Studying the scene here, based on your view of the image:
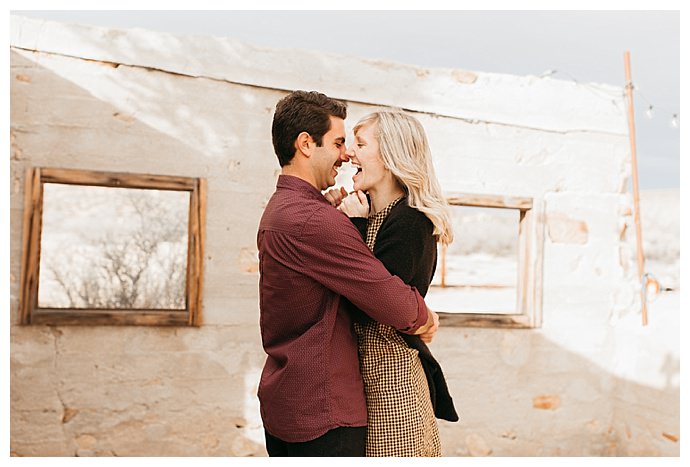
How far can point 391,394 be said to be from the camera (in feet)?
6.61

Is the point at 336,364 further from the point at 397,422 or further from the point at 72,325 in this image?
the point at 72,325

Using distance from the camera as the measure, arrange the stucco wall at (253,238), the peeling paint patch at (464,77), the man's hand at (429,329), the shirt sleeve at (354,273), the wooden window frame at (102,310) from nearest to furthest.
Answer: the shirt sleeve at (354,273)
the man's hand at (429,329)
the wooden window frame at (102,310)
the stucco wall at (253,238)
the peeling paint patch at (464,77)

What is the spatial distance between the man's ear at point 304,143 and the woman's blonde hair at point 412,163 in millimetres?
188

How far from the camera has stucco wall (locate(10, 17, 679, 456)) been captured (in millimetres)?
3855

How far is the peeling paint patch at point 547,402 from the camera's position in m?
4.77

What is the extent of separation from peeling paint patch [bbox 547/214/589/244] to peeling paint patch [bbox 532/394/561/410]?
1.06 meters

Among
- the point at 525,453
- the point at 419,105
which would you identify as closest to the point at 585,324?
the point at 525,453

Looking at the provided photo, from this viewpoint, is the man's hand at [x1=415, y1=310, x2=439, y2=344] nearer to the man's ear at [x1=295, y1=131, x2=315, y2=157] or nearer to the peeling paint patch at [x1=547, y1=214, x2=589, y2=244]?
the man's ear at [x1=295, y1=131, x2=315, y2=157]

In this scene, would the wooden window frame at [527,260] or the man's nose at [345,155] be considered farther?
the wooden window frame at [527,260]

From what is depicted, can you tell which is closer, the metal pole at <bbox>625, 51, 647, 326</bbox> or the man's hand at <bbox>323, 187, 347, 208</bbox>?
the man's hand at <bbox>323, 187, 347, 208</bbox>

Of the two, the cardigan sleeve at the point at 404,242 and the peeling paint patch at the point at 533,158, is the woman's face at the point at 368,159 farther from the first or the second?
the peeling paint patch at the point at 533,158

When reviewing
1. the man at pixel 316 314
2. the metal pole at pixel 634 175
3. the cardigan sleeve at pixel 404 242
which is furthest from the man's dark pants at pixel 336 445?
the metal pole at pixel 634 175

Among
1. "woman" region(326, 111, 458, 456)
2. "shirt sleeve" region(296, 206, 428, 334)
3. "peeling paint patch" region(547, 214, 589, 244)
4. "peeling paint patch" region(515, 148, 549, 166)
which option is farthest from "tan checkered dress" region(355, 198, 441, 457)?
"peeling paint patch" region(547, 214, 589, 244)

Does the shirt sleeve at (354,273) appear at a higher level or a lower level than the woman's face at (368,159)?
lower
